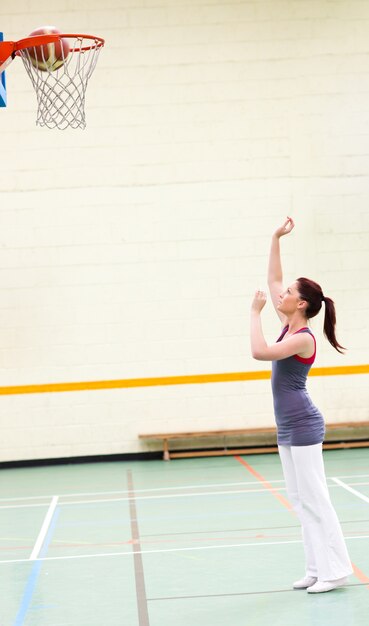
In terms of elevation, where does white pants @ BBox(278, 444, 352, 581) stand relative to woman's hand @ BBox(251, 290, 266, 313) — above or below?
below

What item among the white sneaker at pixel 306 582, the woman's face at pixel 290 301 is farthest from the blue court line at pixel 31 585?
the woman's face at pixel 290 301

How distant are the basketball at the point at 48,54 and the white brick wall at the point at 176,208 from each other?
7.32 metres

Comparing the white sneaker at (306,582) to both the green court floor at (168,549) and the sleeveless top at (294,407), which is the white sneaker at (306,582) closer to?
the green court floor at (168,549)

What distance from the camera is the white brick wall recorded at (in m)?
12.9

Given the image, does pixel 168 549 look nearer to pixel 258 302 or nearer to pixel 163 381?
pixel 258 302

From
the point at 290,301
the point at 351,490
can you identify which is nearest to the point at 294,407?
the point at 290,301

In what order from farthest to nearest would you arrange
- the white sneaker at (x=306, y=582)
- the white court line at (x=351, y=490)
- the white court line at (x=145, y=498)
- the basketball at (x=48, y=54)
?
the white court line at (x=145, y=498)
the white court line at (x=351, y=490)
the basketball at (x=48, y=54)
the white sneaker at (x=306, y=582)

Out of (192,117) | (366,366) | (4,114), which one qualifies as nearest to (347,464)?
(366,366)

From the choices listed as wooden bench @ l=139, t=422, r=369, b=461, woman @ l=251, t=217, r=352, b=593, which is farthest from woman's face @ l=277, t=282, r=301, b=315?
wooden bench @ l=139, t=422, r=369, b=461

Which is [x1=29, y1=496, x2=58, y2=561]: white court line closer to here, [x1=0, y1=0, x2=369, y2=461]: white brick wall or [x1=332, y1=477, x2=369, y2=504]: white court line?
[x1=332, y1=477, x2=369, y2=504]: white court line

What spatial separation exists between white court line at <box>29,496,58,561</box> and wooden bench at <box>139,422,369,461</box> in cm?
318

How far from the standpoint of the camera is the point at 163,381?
42.9 feet

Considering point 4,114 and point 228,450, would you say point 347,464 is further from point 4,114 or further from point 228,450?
point 4,114

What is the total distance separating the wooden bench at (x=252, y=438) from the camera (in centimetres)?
1294
